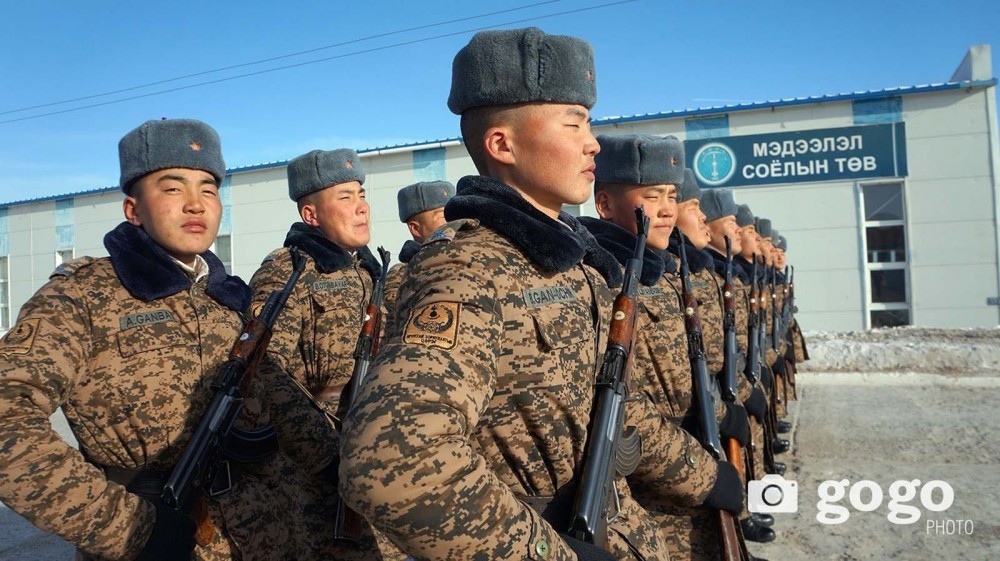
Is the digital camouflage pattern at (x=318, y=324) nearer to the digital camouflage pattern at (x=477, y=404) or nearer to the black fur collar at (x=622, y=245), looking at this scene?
the black fur collar at (x=622, y=245)

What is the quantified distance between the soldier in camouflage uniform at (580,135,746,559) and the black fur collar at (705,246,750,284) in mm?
1470

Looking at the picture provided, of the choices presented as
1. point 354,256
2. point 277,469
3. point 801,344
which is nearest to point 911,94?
point 801,344

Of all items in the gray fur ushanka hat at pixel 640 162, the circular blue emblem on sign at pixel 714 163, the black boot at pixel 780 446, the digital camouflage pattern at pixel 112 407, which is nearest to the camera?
the digital camouflage pattern at pixel 112 407

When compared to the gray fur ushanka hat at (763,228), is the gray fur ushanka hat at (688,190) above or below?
below

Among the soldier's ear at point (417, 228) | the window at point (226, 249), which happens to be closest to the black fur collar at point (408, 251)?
the soldier's ear at point (417, 228)

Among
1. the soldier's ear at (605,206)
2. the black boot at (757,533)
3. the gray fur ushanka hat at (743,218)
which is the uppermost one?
the gray fur ushanka hat at (743,218)

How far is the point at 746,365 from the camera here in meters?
5.58

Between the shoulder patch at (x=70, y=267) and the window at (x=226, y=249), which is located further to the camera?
the window at (x=226, y=249)

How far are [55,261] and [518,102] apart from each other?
73.9 ft

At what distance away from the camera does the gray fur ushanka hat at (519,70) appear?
1689 millimetres

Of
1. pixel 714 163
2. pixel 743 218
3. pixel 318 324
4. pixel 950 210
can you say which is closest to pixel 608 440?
pixel 318 324

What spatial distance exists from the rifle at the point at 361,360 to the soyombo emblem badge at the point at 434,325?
174 centimetres

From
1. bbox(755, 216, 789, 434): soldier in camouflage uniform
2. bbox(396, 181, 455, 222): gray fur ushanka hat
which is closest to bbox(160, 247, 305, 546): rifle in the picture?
bbox(396, 181, 455, 222): gray fur ushanka hat

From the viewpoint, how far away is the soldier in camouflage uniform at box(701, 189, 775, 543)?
4629 millimetres
